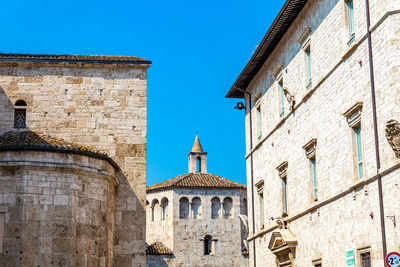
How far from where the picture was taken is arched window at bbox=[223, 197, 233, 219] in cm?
4828

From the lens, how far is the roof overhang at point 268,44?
61.8 feet

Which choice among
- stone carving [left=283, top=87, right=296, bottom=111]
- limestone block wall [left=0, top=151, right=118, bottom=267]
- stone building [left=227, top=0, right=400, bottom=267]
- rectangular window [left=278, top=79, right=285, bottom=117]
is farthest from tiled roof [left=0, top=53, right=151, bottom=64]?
stone carving [left=283, top=87, right=296, bottom=111]

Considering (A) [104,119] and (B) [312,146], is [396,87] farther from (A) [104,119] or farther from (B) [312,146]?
(A) [104,119]

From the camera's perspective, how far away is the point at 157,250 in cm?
4631

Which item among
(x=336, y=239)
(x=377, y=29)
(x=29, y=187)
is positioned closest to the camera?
(x=377, y=29)

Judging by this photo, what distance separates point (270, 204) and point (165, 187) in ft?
87.1

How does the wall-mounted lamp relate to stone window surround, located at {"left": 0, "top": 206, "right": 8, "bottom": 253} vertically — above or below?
above

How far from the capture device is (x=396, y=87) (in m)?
12.8

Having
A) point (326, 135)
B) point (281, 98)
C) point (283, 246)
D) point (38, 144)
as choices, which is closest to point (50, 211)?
point (38, 144)

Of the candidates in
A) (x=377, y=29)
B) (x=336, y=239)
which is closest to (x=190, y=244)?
(x=336, y=239)

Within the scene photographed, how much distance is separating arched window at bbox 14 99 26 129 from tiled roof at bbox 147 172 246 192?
25.1m

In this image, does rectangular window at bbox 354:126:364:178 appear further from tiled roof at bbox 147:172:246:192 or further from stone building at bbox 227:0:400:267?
tiled roof at bbox 147:172:246:192

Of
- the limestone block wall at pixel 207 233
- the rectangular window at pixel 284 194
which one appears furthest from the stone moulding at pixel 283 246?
the limestone block wall at pixel 207 233

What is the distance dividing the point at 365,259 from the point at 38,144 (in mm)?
11042
